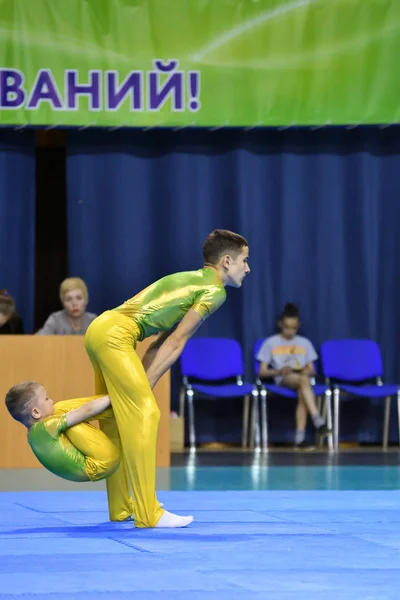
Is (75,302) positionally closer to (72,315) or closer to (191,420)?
(72,315)

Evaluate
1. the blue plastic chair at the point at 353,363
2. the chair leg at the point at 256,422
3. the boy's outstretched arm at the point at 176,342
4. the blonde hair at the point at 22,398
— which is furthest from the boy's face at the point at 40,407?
the blue plastic chair at the point at 353,363

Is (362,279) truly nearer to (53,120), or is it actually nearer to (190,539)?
(53,120)

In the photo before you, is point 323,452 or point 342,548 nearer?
point 342,548

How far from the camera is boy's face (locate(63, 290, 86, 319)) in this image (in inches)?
342

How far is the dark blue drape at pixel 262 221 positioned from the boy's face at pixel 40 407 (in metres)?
5.99

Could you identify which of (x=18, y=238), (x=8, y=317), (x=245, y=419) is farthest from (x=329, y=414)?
(x=18, y=238)

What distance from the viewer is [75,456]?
4.83 m

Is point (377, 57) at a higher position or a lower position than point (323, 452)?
higher

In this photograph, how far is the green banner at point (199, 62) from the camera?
1009 cm

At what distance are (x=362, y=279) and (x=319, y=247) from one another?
556 millimetres

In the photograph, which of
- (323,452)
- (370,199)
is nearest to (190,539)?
(323,452)

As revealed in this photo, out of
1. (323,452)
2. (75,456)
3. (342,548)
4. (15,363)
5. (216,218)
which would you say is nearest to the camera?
(342,548)

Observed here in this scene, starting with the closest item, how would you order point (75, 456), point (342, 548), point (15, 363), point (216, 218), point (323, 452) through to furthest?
1. point (342, 548)
2. point (75, 456)
3. point (15, 363)
4. point (323, 452)
5. point (216, 218)

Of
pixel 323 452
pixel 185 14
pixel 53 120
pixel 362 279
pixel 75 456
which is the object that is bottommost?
pixel 323 452
